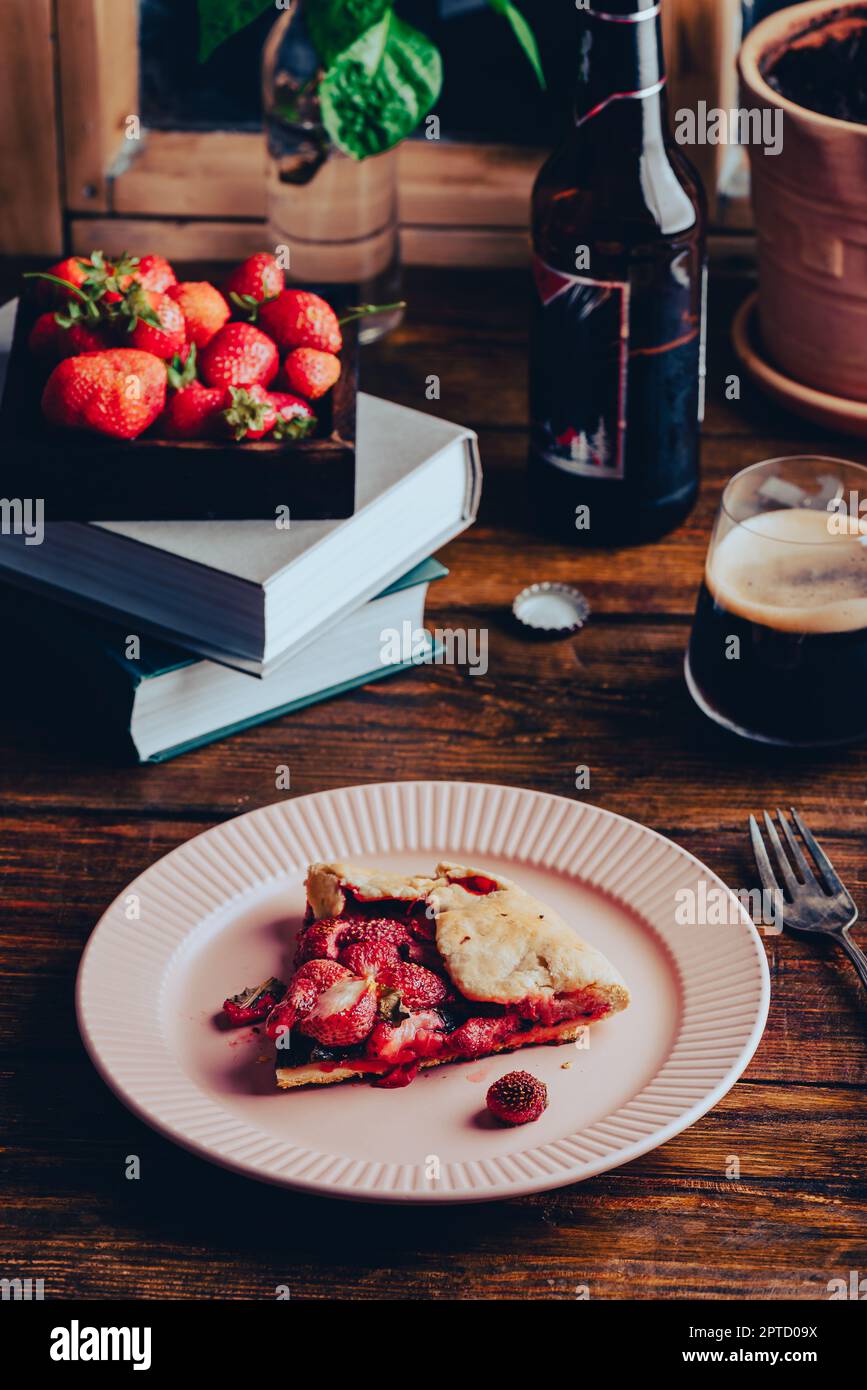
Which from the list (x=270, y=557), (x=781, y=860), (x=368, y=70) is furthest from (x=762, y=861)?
(x=368, y=70)

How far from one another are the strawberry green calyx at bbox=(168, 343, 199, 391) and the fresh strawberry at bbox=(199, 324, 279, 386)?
0.04 ft

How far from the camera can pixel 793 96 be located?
1394 mm

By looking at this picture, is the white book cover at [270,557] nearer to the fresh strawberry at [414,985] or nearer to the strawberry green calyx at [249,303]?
the strawberry green calyx at [249,303]

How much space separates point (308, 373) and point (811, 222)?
0.48 metres

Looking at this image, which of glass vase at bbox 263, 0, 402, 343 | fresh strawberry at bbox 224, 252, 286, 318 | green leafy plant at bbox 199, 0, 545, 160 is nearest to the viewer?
fresh strawberry at bbox 224, 252, 286, 318

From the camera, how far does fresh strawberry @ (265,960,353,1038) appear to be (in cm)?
88

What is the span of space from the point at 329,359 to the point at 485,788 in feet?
1.13

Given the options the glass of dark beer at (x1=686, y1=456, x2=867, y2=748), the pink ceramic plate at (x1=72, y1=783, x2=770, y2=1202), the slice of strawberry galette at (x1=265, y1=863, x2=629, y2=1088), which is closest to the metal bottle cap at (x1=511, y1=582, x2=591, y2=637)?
the glass of dark beer at (x1=686, y1=456, x2=867, y2=748)

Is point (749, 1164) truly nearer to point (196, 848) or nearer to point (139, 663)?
point (196, 848)

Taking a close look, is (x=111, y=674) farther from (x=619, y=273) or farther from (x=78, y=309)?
(x=619, y=273)

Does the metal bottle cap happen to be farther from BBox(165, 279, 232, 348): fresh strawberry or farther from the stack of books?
BBox(165, 279, 232, 348): fresh strawberry

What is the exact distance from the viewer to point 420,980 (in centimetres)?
90
